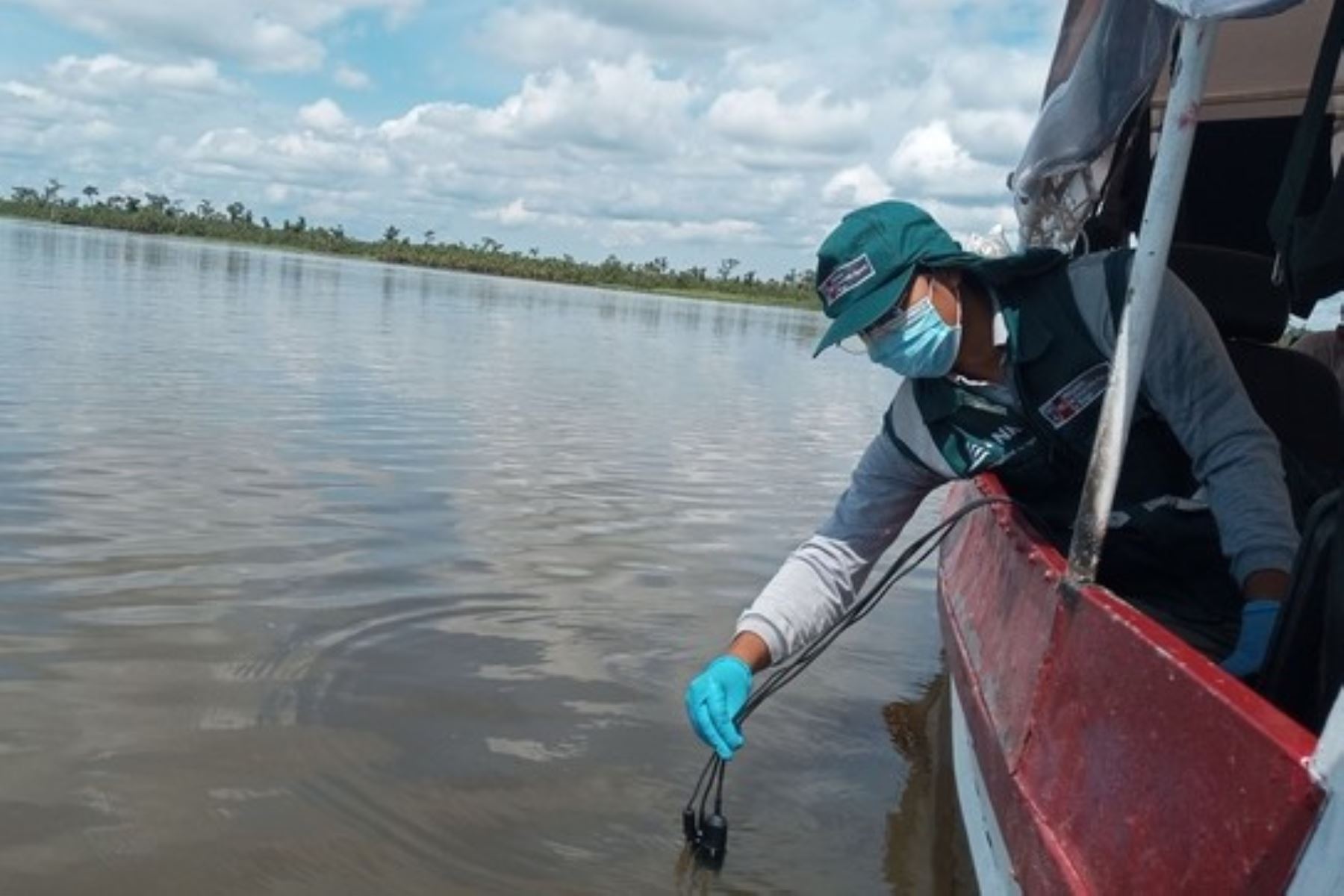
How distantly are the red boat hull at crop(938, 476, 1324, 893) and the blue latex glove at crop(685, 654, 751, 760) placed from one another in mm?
516

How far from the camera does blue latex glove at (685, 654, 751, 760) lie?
8.50 feet

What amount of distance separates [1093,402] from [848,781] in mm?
1835

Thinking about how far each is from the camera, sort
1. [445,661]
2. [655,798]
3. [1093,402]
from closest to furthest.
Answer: [1093,402], [655,798], [445,661]

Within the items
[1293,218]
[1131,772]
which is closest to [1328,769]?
[1131,772]

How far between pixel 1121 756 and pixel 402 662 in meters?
3.26

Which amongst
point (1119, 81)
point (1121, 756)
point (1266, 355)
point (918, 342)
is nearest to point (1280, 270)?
point (1119, 81)

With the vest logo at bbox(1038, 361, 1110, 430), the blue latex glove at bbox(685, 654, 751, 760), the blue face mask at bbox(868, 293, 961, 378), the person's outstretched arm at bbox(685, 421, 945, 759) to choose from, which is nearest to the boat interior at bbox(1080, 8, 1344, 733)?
the vest logo at bbox(1038, 361, 1110, 430)

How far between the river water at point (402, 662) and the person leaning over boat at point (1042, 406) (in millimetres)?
1055

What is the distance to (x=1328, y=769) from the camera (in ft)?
4.19

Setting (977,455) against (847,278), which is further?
(977,455)

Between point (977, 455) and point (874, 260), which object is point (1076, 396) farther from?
point (874, 260)

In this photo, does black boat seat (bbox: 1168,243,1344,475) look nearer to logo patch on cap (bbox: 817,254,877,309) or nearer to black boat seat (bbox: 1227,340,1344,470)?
black boat seat (bbox: 1227,340,1344,470)

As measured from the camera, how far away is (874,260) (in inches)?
102

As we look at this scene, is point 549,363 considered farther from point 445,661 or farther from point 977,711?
point 977,711
